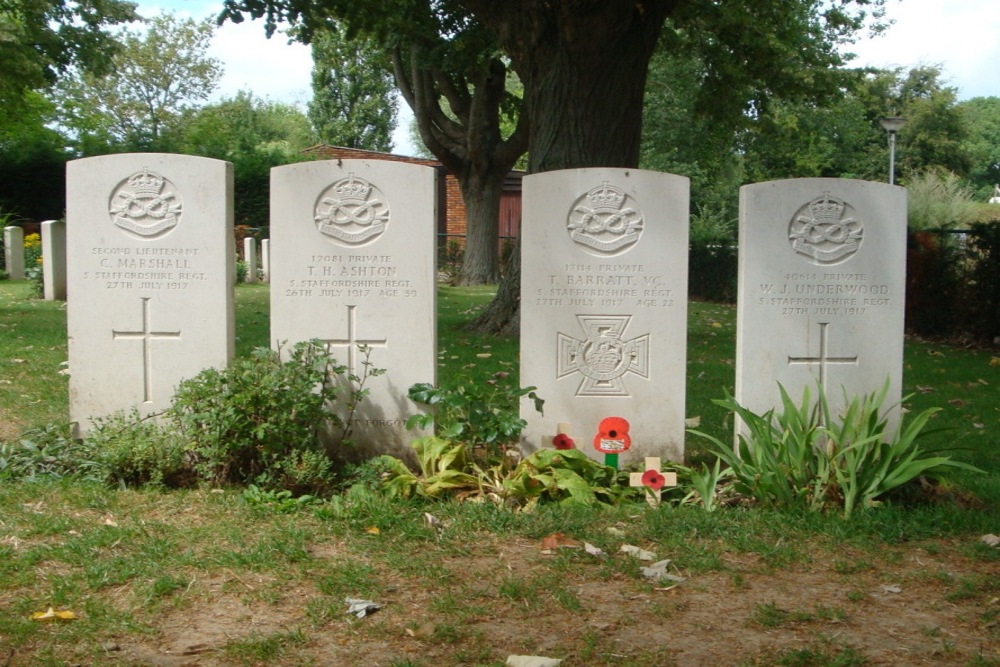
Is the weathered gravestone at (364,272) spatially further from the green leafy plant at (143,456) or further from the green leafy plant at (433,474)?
the green leafy plant at (143,456)

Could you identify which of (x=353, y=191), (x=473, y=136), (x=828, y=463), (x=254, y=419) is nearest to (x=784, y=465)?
(x=828, y=463)

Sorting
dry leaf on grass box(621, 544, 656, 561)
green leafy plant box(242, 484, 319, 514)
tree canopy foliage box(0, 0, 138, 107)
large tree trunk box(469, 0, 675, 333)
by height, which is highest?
tree canopy foliage box(0, 0, 138, 107)

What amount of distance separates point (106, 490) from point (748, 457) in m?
3.38

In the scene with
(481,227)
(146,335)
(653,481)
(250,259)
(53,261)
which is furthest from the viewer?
(481,227)

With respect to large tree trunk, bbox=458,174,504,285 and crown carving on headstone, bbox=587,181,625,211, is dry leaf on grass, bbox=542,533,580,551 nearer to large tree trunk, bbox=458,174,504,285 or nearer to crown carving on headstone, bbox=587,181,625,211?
crown carving on headstone, bbox=587,181,625,211

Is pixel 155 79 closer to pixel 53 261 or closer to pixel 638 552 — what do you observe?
pixel 53 261

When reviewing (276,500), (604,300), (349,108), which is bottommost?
(276,500)

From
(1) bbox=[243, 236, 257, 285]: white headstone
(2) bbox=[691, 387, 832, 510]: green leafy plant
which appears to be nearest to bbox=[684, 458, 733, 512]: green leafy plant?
(2) bbox=[691, 387, 832, 510]: green leafy plant

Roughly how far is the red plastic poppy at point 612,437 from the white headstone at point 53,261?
12.7 metres

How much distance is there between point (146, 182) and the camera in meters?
6.09

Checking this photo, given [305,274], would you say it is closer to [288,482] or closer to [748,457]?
[288,482]

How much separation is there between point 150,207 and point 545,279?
2.41m

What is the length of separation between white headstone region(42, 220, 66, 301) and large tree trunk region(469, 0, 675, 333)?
888 cm

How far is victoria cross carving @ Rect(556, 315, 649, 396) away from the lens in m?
6.06
